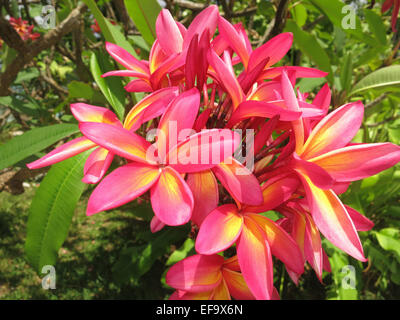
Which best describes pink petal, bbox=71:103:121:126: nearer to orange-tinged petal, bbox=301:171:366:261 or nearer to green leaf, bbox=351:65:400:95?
orange-tinged petal, bbox=301:171:366:261

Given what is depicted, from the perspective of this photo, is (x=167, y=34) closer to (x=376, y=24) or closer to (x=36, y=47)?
(x=36, y=47)

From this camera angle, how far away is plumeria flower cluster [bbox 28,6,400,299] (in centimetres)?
40

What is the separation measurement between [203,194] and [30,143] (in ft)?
1.73

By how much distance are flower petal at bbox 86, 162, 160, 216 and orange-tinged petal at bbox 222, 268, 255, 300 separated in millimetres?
258

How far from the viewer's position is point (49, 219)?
0.60 metres

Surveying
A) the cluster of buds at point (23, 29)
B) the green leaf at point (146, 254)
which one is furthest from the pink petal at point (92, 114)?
the cluster of buds at point (23, 29)

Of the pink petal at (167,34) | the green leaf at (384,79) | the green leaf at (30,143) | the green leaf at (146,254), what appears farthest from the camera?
the green leaf at (146,254)

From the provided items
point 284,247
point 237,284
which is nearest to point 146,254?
point 237,284

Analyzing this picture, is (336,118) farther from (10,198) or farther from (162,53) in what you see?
(10,198)

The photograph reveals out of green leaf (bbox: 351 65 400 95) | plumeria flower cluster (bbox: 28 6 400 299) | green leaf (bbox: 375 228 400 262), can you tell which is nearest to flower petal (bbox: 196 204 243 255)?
plumeria flower cluster (bbox: 28 6 400 299)

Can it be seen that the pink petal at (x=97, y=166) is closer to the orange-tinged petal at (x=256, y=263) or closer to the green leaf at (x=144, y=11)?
the orange-tinged petal at (x=256, y=263)

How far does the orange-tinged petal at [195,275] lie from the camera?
1.63 ft

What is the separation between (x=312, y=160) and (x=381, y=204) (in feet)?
4.34

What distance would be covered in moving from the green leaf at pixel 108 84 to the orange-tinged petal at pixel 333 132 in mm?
470
